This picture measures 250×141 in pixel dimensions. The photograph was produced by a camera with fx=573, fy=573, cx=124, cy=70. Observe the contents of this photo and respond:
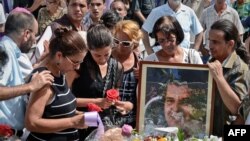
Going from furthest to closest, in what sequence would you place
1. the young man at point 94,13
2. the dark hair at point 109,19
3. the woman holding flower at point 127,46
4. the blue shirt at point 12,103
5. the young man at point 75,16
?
the young man at point 94,13 → the young man at point 75,16 → the dark hair at point 109,19 → the woman holding flower at point 127,46 → the blue shirt at point 12,103

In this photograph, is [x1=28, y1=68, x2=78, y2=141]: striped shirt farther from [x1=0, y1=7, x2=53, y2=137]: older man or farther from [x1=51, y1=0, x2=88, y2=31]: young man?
[x1=51, y1=0, x2=88, y2=31]: young man

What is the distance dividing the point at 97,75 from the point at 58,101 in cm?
68

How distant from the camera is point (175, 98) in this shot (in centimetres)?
389

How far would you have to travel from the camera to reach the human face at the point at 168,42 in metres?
4.65

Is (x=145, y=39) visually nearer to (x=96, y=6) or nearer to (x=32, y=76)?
(x=96, y=6)

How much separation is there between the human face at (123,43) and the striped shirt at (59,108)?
38.9 inches

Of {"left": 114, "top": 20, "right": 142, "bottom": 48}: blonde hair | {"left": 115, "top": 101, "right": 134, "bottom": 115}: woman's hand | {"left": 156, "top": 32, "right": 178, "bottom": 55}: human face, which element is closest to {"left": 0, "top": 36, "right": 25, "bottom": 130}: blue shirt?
{"left": 115, "top": 101, "right": 134, "bottom": 115}: woman's hand

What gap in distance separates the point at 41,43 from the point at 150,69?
2.22 m

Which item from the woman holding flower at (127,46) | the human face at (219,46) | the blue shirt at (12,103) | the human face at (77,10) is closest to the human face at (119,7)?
the human face at (77,10)

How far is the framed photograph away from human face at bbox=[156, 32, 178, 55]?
0.80m

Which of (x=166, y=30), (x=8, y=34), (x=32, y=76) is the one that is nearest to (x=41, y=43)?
(x=8, y=34)

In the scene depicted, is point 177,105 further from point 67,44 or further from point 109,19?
point 109,19

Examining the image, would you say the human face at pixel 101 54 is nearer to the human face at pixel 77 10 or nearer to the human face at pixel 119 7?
the human face at pixel 77 10

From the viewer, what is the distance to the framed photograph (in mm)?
3857
